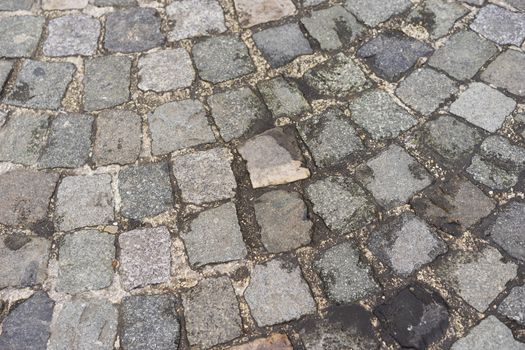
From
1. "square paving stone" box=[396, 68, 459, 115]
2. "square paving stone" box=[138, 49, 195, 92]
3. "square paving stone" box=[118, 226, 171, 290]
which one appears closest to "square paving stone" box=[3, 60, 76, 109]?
"square paving stone" box=[138, 49, 195, 92]

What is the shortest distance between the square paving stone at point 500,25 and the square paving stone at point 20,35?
259 cm

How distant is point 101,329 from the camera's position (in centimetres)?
233

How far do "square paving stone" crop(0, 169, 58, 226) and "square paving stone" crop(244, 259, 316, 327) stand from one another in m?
1.08

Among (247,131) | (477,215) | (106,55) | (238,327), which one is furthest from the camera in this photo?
(106,55)

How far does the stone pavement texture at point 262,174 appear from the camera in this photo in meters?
2.34

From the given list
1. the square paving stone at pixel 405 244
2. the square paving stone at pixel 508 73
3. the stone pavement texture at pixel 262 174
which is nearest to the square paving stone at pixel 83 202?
the stone pavement texture at pixel 262 174

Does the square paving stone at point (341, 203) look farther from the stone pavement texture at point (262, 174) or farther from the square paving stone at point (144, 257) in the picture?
the square paving stone at point (144, 257)

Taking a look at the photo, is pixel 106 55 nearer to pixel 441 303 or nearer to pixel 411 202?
pixel 411 202

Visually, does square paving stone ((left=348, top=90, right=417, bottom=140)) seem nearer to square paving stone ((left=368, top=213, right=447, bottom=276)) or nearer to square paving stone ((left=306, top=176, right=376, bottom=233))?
square paving stone ((left=306, top=176, right=376, bottom=233))

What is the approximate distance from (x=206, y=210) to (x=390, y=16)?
5.49 ft

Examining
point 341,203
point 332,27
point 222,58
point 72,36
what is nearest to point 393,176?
point 341,203

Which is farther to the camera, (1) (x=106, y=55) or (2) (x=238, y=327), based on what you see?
(1) (x=106, y=55)

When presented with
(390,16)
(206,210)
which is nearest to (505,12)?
(390,16)

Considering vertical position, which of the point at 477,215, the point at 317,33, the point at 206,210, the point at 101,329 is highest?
the point at 317,33
